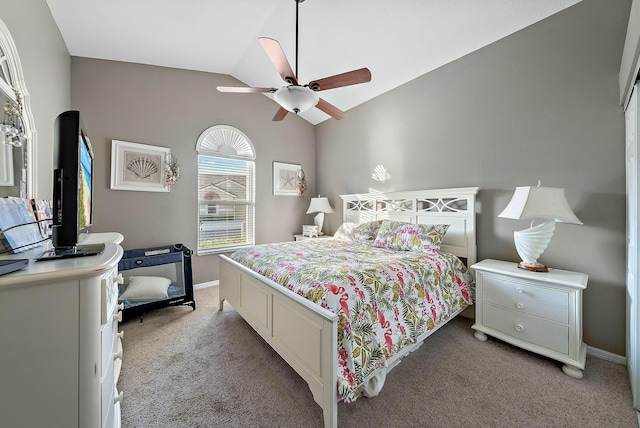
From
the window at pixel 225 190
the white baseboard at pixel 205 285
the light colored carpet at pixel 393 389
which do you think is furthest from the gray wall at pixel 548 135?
the white baseboard at pixel 205 285

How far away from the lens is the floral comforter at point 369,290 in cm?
145

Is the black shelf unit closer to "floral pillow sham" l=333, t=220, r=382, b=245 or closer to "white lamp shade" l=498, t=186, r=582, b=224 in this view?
"floral pillow sham" l=333, t=220, r=382, b=245

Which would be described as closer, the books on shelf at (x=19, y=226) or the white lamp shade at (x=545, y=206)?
the books on shelf at (x=19, y=226)

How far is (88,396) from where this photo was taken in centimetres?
86

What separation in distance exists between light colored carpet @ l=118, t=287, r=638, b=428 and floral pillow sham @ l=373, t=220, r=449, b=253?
0.88m

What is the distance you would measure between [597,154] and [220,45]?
404 centimetres

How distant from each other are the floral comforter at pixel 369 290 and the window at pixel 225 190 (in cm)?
143

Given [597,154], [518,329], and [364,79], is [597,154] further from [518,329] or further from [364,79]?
[364,79]

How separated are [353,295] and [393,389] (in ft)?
2.49

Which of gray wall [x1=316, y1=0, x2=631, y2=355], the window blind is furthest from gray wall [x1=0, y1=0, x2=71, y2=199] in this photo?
gray wall [x1=316, y1=0, x2=631, y2=355]

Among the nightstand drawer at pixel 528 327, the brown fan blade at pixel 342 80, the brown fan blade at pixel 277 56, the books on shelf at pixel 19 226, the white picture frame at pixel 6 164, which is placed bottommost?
the nightstand drawer at pixel 528 327

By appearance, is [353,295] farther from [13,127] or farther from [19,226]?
[13,127]

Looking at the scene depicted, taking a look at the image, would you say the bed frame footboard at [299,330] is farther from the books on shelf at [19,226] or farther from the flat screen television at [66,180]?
the books on shelf at [19,226]

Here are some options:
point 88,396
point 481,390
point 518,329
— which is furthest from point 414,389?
point 88,396
